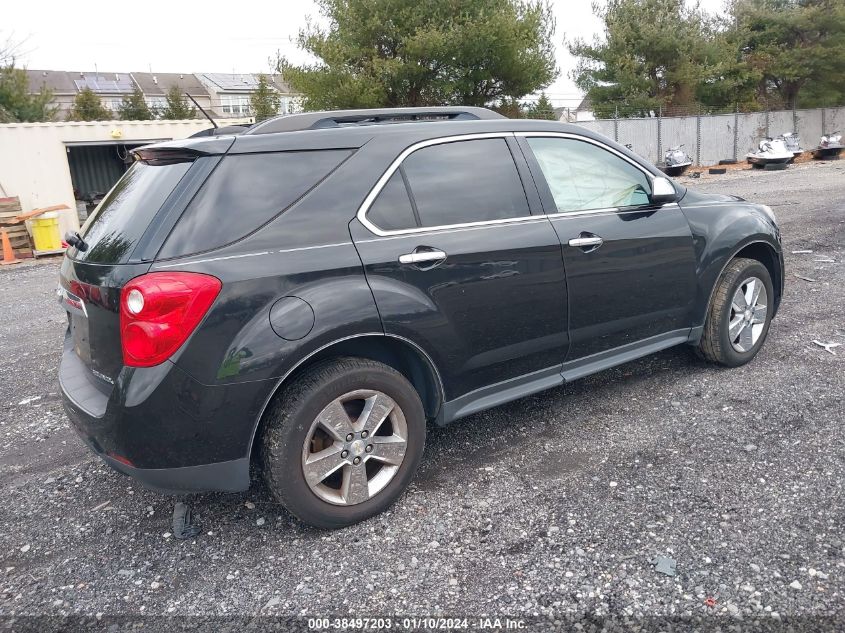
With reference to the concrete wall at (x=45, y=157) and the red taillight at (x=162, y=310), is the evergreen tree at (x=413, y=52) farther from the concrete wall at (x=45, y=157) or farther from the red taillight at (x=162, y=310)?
the red taillight at (x=162, y=310)

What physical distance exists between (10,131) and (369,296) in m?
15.8

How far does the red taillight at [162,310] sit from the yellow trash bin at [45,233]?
43.1ft

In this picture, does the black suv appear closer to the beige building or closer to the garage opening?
the garage opening

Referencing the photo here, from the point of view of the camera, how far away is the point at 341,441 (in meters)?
3.00

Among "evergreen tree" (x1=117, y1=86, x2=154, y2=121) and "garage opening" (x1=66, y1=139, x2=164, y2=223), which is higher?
"evergreen tree" (x1=117, y1=86, x2=154, y2=121)

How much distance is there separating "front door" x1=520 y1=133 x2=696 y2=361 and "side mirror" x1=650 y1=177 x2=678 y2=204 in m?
0.07

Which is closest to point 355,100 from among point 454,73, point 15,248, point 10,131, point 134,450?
point 454,73

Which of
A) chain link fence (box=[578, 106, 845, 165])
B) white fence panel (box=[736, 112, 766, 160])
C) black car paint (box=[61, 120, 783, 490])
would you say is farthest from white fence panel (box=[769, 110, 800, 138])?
black car paint (box=[61, 120, 783, 490])

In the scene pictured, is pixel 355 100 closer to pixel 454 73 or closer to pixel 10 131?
pixel 454 73

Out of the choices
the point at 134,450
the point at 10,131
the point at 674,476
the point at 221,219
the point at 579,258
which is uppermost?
the point at 10,131

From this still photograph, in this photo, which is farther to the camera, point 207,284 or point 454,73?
point 454,73

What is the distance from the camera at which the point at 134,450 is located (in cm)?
274

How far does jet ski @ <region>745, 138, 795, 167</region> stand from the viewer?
81.1 feet

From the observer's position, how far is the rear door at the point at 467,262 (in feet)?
10.3
